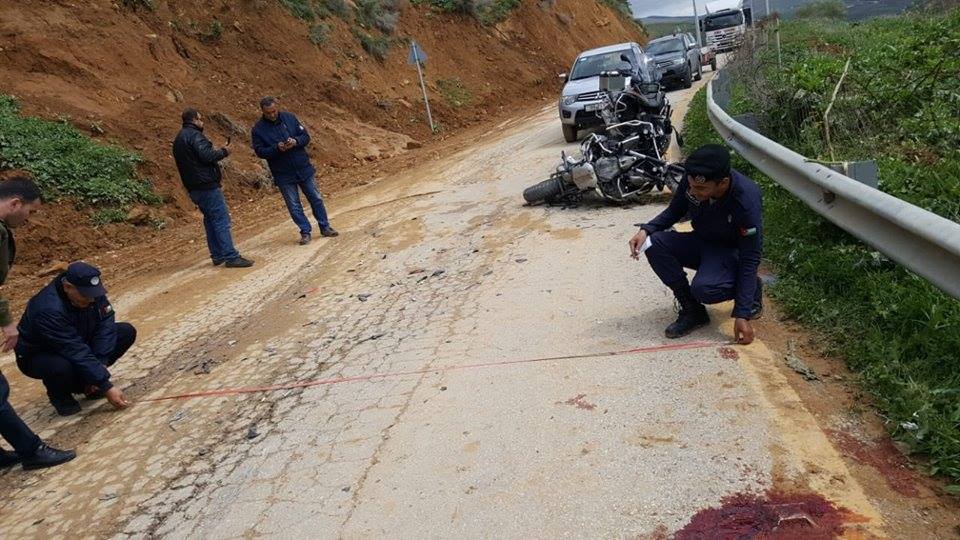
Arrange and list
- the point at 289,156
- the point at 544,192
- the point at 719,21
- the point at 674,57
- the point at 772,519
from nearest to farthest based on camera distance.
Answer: the point at 772,519 < the point at 544,192 < the point at 289,156 < the point at 674,57 < the point at 719,21

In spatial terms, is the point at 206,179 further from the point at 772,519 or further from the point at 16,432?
the point at 772,519

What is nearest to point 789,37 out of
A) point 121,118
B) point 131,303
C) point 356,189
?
point 356,189

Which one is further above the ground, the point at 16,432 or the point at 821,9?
the point at 16,432

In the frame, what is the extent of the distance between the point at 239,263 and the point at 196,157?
1337 millimetres

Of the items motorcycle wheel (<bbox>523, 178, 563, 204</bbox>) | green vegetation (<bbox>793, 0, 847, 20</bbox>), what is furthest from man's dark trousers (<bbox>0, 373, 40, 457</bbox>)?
green vegetation (<bbox>793, 0, 847, 20</bbox>)

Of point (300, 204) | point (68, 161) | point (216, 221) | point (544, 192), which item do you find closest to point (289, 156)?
point (300, 204)

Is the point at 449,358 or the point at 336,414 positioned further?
the point at 449,358

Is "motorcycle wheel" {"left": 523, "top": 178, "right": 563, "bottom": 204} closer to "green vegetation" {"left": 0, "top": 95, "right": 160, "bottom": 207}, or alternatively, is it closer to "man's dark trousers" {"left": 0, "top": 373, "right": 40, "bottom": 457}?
"man's dark trousers" {"left": 0, "top": 373, "right": 40, "bottom": 457}

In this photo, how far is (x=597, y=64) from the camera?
1581 cm

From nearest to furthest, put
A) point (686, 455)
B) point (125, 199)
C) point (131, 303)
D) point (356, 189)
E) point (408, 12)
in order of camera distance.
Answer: point (686, 455) < point (131, 303) < point (125, 199) < point (356, 189) < point (408, 12)

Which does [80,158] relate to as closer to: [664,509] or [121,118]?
[121,118]

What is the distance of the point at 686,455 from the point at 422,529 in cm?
118

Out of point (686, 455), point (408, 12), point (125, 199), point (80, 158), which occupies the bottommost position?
point (686, 455)

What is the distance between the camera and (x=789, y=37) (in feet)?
63.3
